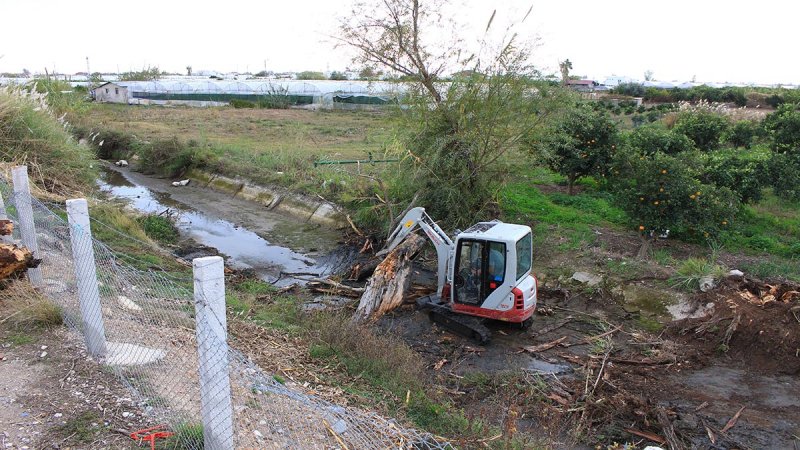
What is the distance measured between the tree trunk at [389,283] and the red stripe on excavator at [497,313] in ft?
4.68

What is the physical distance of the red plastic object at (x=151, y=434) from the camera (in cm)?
456

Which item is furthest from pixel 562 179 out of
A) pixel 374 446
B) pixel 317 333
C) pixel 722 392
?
pixel 374 446

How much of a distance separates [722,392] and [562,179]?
1336 cm

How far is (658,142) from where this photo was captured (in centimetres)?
1733

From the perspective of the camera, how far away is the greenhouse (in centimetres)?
4828

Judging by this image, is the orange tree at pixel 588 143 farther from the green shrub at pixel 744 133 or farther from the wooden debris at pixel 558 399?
the wooden debris at pixel 558 399

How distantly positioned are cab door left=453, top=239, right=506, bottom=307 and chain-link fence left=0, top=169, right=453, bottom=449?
489 centimetres

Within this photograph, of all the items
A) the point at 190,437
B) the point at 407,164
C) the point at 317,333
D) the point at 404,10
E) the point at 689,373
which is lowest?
the point at 689,373

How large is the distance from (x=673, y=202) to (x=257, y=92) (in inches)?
1784

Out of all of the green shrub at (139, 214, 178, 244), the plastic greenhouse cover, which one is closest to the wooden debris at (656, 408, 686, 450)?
the green shrub at (139, 214, 178, 244)

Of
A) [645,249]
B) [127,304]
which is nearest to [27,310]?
[127,304]

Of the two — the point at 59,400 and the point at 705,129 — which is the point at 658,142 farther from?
the point at 59,400

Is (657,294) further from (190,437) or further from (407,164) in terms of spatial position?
(190,437)

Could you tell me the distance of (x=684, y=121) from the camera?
802 inches
